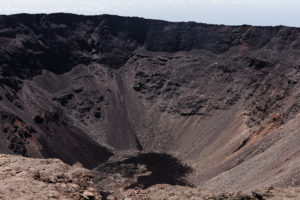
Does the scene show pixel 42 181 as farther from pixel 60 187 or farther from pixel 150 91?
pixel 150 91

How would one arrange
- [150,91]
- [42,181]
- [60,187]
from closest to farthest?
[60,187], [42,181], [150,91]

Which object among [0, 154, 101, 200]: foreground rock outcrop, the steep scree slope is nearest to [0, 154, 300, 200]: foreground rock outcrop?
[0, 154, 101, 200]: foreground rock outcrop

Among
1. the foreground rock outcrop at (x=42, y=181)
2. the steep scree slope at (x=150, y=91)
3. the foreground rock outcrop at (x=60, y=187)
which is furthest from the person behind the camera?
the steep scree slope at (x=150, y=91)

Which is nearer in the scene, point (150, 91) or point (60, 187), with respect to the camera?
point (60, 187)

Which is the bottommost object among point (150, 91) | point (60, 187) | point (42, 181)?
point (60, 187)

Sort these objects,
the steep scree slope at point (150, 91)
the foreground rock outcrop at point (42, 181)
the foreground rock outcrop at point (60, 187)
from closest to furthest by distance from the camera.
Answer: the foreground rock outcrop at point (42, 181), the foreground rock outcrop at point (60, 187), the steep scree slope at point (150, 91)

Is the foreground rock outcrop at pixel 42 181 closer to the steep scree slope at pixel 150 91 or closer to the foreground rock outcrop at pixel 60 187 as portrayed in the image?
the foreground rock outcrop at pixel 60 187

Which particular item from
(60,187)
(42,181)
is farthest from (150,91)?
(60,187)

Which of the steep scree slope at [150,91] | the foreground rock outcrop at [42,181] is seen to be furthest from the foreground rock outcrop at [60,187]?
the steep scree slope at [150,91]
